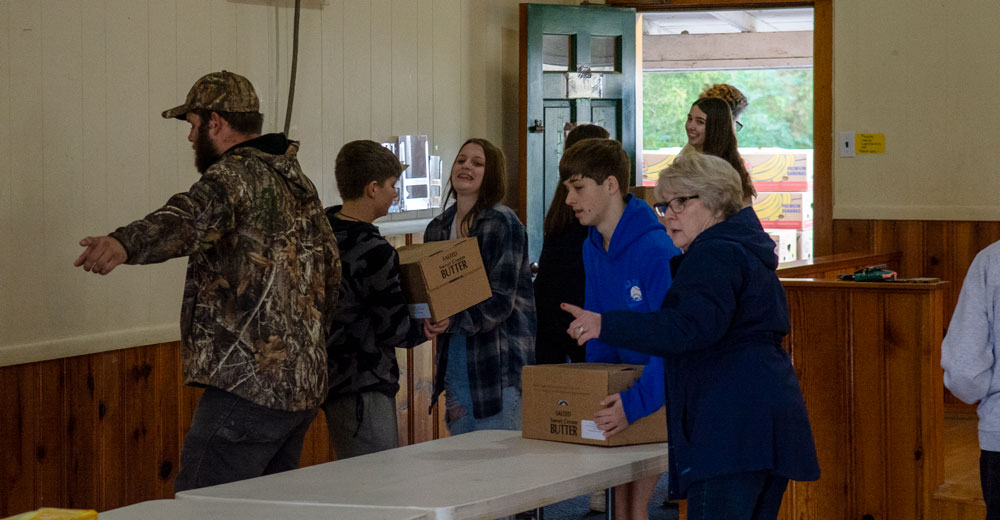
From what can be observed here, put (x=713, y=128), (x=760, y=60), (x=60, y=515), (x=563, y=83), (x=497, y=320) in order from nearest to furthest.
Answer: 1. (x=60, y=515)
2. (x=497, y=320)
3. (x=713, y=128)
4. (x=563, y=83)
5. (x=760, y=60)

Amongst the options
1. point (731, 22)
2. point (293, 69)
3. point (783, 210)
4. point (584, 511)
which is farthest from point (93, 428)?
point (783, 210)

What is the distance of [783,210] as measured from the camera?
10.9 meters

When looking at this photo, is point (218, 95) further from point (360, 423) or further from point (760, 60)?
point (760, 60)

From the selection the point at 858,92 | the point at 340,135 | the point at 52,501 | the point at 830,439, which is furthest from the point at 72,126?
the point at 858,92

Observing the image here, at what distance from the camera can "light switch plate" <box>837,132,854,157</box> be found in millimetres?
6117

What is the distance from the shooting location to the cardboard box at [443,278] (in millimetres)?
3059

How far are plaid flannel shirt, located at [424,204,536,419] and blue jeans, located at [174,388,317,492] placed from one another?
977 mm

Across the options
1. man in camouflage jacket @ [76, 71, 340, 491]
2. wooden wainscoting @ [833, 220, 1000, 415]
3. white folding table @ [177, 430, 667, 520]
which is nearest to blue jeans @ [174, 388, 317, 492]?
man in camouflage jacket @ [76, 71, 340, 491]

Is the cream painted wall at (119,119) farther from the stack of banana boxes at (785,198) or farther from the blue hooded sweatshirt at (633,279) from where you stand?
the stack of banana boxes at (785,198)

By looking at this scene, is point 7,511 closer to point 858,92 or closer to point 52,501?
point 52,501

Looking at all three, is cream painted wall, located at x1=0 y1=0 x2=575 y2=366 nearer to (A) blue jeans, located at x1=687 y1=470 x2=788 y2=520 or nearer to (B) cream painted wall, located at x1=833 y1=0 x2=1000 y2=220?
(A) blue jeans, located at x1=687 y1=470 x2=788 y2=520

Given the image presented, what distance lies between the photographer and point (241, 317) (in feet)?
8.00

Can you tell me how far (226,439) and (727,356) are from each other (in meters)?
1.09

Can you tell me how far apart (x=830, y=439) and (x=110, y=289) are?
2.43m
